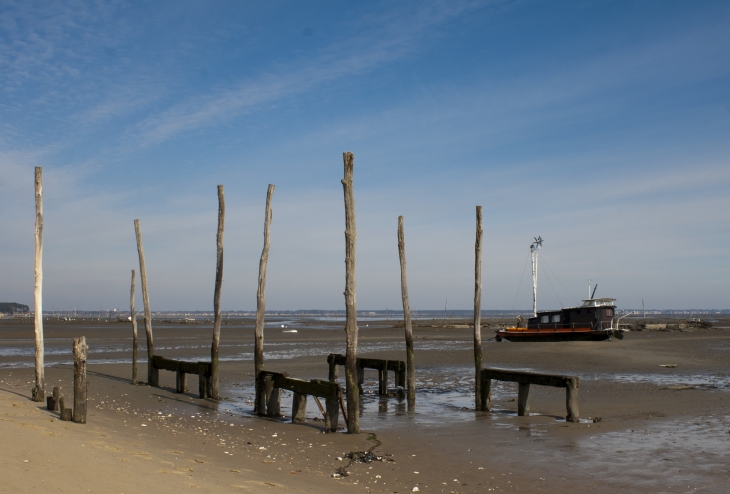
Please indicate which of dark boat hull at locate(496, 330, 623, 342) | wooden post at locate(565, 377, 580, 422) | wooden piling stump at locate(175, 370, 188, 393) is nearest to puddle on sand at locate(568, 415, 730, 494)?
wooden post at locate(565, 377, 580, 422)

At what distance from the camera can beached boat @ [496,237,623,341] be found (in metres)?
39.2

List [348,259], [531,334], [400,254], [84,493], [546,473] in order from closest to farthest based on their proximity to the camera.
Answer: [84,493]
[546,473]
[348,259]
[400,254]
[531,334]

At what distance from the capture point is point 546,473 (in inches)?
346

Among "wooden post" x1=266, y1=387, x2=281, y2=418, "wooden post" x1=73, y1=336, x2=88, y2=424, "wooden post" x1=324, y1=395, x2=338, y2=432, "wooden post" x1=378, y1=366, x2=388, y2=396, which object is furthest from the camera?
"wooden post" x1=378, y1=366, x2=388, y2=396

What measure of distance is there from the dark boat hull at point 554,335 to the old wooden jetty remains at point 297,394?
2983 centimetres

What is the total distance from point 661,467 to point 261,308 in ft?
30.9

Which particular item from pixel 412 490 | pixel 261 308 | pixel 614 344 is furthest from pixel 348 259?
pixel 614 344

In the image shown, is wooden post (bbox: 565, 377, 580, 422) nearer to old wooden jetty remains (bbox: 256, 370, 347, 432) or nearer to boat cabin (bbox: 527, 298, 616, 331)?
old wooden jetty remains (bbox: 256, 370, 347, 432)

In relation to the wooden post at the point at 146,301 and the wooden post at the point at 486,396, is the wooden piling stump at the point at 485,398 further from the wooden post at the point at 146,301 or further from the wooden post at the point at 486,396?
the wooden post at the point at 146,301

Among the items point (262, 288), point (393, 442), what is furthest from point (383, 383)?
point (393, 442)

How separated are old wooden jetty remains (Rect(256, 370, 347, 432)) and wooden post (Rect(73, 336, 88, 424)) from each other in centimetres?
405

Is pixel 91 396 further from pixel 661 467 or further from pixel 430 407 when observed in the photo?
pixel 661 467

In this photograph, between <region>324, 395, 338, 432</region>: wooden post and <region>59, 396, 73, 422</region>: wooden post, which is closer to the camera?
<region>59, 396, 73, 422</region>: wooden post

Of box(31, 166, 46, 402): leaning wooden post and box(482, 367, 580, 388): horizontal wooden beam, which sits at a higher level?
box(31, 166, 46, 402): leaning wooden post
